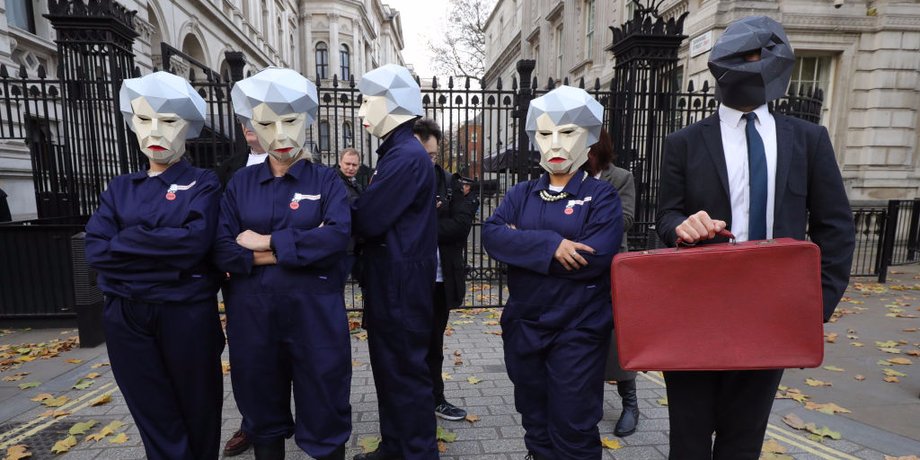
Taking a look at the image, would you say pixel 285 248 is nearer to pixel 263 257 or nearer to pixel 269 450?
pixel 263 257

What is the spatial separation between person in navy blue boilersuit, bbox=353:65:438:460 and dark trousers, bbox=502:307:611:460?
0.57 m

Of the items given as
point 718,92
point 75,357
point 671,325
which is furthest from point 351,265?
point 75,357

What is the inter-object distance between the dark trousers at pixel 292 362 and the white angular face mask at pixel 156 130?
32.2 inches

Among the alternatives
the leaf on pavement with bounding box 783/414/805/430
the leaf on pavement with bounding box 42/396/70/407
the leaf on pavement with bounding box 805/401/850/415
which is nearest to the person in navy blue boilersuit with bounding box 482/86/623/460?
the leaf on pavement with bounding box 783/414/805/430

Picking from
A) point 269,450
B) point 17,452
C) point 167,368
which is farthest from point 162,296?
point 17,452

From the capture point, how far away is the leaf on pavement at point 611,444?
317cm

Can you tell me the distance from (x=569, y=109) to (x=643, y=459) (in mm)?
2284

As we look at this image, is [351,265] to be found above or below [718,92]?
below

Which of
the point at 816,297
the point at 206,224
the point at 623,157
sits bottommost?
the point at 816,297

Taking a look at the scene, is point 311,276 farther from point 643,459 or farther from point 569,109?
point 643,459

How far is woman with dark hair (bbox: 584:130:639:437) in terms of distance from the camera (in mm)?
3131

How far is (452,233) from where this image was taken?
3270 millimetres

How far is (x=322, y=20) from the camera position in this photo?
48.2m

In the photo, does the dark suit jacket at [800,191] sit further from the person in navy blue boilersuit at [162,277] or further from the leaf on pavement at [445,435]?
the person in navy blue boilersuit at [162,277]
